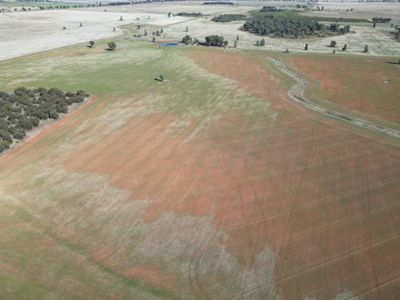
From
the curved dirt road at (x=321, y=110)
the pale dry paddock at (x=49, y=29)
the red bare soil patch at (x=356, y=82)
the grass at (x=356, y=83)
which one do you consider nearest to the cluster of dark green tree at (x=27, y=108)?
the curved dirt road at (x=321, y=110)

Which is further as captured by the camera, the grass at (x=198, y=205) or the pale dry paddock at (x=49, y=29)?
the pale dry paddock at (x=49, y=29)

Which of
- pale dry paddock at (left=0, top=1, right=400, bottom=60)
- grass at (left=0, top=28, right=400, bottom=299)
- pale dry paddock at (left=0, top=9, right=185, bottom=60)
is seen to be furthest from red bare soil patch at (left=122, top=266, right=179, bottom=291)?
pale dry paddock at (left=0, top=9, right=185, bottom=60)

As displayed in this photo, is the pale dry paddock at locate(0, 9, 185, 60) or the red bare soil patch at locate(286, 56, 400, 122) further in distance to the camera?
the pale dry paddock at locate(0, 9, 185, 60)

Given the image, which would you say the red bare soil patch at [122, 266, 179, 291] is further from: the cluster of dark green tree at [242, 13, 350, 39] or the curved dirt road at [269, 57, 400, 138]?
the cluster of dark green tree at [242, 13, 350, 39]

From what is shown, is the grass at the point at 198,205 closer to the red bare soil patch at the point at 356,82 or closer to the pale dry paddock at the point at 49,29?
the red bare soil patch at the point at 356,82

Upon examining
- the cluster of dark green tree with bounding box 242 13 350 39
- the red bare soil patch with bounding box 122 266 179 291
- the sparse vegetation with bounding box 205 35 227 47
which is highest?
the cluster of dark green tree with bounding box 242 13 350 39

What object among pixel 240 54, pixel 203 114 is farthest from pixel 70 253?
pixel 240 54

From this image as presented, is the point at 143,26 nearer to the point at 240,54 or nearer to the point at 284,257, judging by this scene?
the point at 240,54
